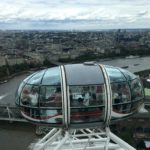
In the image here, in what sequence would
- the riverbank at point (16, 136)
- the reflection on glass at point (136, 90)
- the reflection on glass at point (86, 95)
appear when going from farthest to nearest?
1. the riverbank at point (16, 136)
2. the reflection on glass at point (136, 90)
3. the reflection on glass at point (86, 95)

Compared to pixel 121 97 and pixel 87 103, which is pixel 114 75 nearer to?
pixel 121 97

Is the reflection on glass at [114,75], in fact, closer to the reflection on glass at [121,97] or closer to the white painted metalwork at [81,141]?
the reflection on glass at [121,97]

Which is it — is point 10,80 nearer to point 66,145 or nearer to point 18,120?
point 18,120

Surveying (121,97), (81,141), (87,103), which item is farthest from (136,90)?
(81,141)

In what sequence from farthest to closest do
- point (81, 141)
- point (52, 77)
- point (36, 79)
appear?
point (81, 141) → point (36, 79) → point (52, 77)

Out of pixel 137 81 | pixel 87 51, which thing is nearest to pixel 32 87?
pixel 137 81

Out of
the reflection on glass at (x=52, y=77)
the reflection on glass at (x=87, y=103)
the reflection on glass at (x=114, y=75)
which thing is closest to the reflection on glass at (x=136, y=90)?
the reflection on glass at (x=114, y=75)
